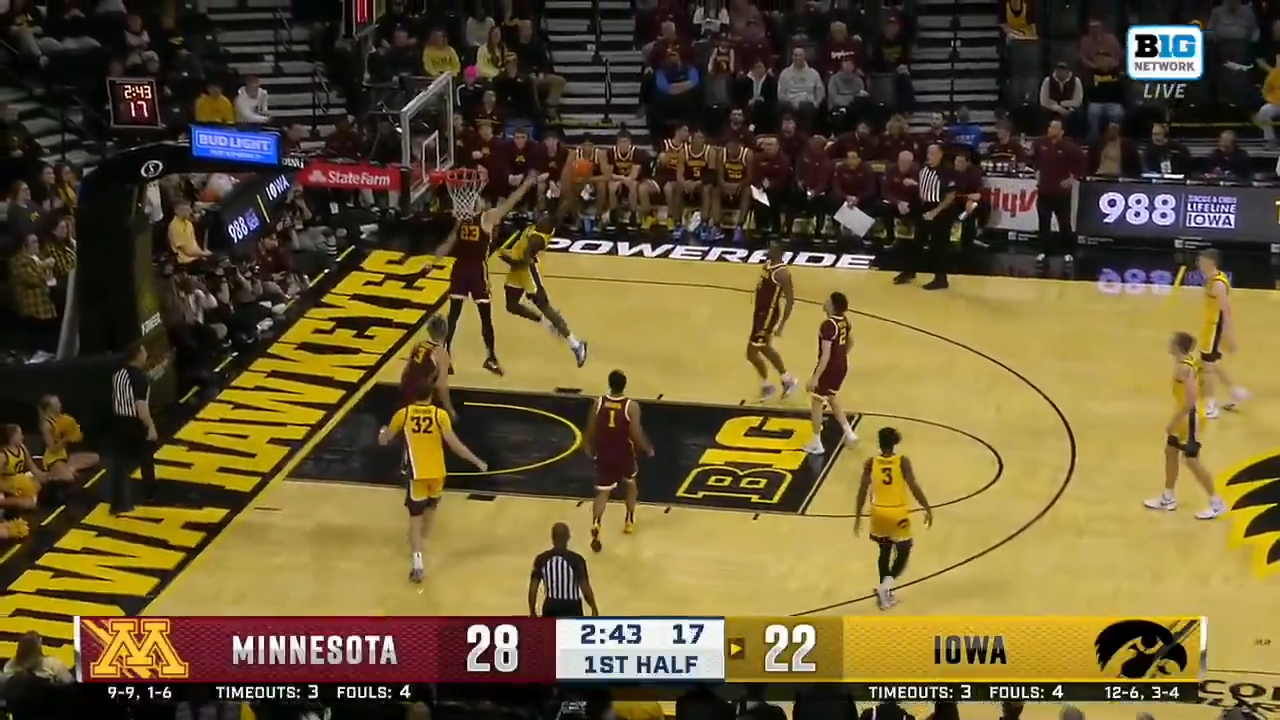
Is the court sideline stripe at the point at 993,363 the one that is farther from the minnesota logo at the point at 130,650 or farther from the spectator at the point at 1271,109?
the spectator at the point at 1271,109

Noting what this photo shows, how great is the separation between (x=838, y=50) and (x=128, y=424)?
14487 mm

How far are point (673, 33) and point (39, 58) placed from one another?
923cm

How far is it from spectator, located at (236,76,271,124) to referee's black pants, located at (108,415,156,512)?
9.22 metres

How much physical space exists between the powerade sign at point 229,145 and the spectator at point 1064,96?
1351 cm

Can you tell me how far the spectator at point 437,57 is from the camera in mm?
30656

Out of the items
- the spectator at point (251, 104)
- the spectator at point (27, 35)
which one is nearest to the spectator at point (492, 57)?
the spectator at point (251, 104)

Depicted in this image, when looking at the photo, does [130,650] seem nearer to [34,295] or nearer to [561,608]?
[561,608]

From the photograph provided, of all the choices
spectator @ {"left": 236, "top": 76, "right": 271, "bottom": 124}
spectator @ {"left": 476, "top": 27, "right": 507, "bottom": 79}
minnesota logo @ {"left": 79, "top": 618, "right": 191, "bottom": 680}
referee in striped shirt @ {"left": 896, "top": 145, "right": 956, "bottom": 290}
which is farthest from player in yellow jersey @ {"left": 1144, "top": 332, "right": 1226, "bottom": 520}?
spectator @ {"left": 476, "top": 27, "right": 507, "bottom": 79}

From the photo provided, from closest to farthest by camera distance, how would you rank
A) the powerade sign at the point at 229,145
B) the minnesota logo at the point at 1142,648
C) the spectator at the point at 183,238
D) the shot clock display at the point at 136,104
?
the minnesota logo at the point at 1142,648 < the powerade sign at the point at 229,145 < the spectator at the point at 183,238 < the shot clock display at the point at 136,104

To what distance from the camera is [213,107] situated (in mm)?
28047

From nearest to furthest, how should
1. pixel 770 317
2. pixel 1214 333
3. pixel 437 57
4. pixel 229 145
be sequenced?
pixel 229 145 → pixel 1214 333 → pixel 770 317 → pixel 437 57

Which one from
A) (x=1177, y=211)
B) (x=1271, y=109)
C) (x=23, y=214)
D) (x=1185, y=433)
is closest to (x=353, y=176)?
(x=23, y=214)

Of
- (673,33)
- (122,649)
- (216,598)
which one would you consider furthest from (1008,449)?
(673,33)

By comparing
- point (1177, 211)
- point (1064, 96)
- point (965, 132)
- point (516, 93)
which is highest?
point (516, 93)
